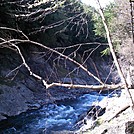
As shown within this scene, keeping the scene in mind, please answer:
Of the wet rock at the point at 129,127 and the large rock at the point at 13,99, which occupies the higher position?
the large rock at the point at 13,99

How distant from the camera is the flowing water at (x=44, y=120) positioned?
1184 cm

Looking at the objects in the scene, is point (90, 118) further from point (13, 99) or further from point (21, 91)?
point (21, 91)

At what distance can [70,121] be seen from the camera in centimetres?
1305

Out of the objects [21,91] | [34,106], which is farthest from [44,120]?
[21,91]

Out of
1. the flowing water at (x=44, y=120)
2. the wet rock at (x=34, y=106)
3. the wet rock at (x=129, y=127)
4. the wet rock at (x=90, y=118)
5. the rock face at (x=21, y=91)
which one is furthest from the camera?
the wet rock at (x=34, y=106)

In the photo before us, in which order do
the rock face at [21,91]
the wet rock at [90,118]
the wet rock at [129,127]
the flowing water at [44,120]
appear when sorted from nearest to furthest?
the wet rock at [90,118] < the wet rock at [129,127] < the flowing water at [44,120] < the rock face at [21,91]

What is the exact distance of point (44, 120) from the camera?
13578 mm

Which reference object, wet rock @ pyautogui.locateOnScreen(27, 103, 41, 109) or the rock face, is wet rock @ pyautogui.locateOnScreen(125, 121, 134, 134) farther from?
wet rock @ pyautogui.locateOnScreen(27, 103, 41, 109)

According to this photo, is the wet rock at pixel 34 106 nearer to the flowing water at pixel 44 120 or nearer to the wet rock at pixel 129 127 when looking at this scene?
the flowing water at pixel 44 120

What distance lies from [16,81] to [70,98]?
12.8 feet

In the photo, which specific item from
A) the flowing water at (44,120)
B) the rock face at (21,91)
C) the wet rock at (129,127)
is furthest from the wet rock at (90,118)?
the rock face at (21,91)

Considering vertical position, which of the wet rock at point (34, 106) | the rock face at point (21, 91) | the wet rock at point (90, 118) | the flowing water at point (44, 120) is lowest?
the wet rock at point (90, 118)

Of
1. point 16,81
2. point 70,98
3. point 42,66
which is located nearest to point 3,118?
point 16,81

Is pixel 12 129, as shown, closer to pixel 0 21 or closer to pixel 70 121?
pixel 70 121
